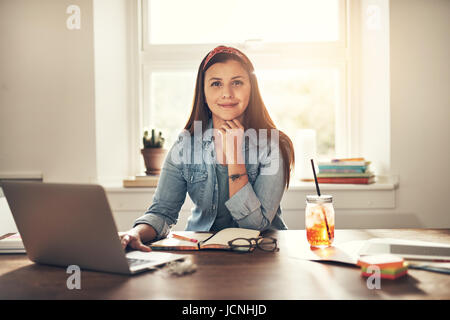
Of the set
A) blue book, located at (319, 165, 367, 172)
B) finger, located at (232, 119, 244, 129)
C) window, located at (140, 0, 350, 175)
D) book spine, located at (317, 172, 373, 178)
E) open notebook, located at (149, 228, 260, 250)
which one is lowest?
open notebook, located at (149, 228, 260, 250)

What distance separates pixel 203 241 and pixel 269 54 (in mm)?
1602

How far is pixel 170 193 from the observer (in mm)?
1476

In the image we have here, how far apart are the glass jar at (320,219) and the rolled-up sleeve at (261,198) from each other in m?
0.30

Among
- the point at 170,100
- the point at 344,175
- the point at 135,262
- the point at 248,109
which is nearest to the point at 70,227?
the point at 135,262

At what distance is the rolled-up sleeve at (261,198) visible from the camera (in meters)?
1.33

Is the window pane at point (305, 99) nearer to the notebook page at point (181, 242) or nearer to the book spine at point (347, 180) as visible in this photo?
the book spine at point (347, 180)

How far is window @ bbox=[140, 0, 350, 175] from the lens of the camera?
243cm

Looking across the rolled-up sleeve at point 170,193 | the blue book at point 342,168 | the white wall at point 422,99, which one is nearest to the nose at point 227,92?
the rolled-up sleeve at point 170,193

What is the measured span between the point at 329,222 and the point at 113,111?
63.8 inches

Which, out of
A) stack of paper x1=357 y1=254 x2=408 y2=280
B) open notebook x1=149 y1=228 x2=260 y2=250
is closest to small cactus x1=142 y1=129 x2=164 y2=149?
open notebook x1=149 y1=228 x2=260 y2=250

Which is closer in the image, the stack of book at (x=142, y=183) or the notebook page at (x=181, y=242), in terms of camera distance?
the notebook page at (x=181, y=242)

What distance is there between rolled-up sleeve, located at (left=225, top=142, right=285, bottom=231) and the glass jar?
0.30 meters

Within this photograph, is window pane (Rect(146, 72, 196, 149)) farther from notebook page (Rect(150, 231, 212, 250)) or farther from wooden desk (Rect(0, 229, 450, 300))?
wooden desk (Rect(0, 229, 450, 300))
